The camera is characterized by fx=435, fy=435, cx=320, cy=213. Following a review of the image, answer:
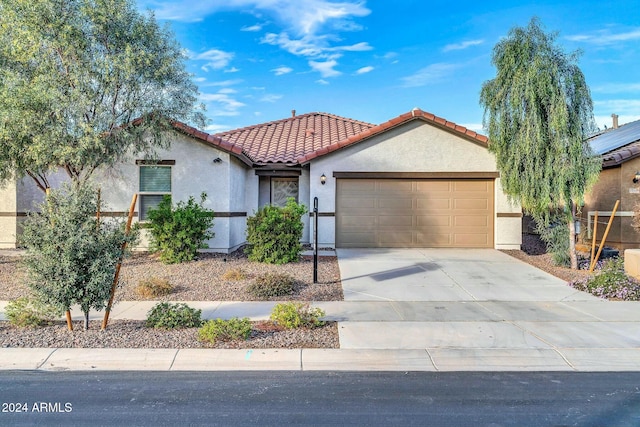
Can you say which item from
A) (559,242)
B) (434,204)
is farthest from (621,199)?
(434,204)

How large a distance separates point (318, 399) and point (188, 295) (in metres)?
5.13

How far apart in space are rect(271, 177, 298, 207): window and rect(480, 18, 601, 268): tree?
303 inches

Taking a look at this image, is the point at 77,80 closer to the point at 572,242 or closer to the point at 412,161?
the point at 412,161

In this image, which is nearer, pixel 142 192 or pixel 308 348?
pixel 308 348

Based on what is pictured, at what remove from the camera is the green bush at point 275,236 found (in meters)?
11.5

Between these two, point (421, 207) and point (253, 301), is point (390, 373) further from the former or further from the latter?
point (421, 207)

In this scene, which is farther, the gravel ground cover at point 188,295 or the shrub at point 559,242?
the shrub at point 559,242

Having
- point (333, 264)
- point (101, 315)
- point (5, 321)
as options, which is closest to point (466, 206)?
point (333, 264)

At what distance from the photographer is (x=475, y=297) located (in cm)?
884

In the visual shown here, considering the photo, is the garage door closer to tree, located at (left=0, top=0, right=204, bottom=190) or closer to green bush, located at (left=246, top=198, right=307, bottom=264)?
green bush, located at (left=246, top=198, right=307, bottom=264)

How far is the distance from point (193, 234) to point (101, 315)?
14.7 feet

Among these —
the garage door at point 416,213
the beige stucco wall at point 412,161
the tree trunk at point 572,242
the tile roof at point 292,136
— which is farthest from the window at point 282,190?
the tree trunk at point 572,242

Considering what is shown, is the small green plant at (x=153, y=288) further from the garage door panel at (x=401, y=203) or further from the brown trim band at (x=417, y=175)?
the garage door panel at (x=401, y=203)

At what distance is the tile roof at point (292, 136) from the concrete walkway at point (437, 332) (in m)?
7.14
